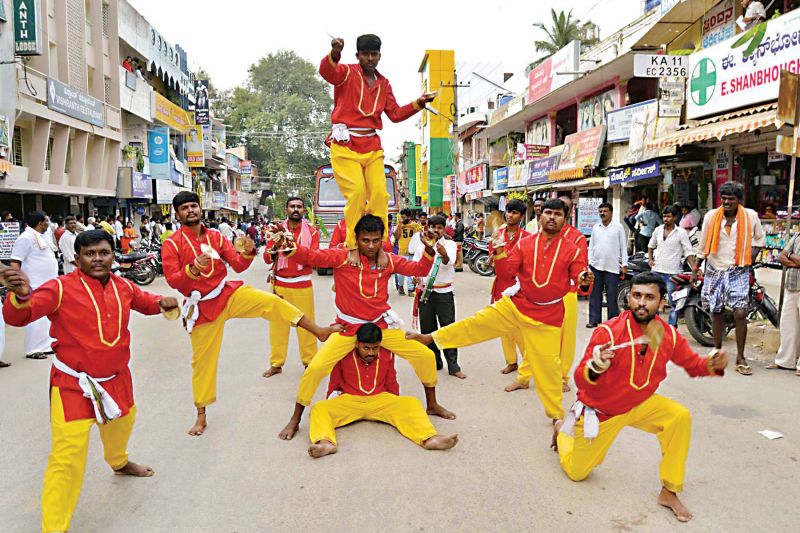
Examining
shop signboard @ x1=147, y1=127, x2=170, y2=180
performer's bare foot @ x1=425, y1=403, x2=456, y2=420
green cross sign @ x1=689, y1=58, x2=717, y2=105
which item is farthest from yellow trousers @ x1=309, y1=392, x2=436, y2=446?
shop signboard @ x1=147, y1=127, x2=170, y2=180

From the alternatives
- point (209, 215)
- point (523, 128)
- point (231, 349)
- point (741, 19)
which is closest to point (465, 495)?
point (231, 349)

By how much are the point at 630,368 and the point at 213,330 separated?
10.6 feet

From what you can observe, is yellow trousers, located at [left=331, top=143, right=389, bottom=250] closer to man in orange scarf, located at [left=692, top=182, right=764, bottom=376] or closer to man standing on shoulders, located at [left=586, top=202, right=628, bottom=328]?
man in orange scarf, located at [left=692, top=182, right=764, bottom=376]

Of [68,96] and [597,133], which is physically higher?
[68,96]

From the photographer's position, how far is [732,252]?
6672 millimetres

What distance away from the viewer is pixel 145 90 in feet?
89.6

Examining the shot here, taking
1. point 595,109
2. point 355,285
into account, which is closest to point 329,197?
point 595,109

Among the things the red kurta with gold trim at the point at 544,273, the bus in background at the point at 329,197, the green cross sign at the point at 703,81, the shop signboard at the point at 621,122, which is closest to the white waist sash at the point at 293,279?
the red kurta with gold trim at the point at 544,273

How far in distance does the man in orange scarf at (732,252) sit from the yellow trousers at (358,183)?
3.82m

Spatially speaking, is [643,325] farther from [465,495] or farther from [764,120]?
[764,120]

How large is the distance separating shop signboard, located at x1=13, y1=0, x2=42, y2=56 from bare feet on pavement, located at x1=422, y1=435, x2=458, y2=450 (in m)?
16.9

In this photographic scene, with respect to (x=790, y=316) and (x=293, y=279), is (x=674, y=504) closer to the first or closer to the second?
(x=790, y=316)

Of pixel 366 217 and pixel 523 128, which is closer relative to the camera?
pixel 366 217

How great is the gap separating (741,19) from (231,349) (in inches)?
424
